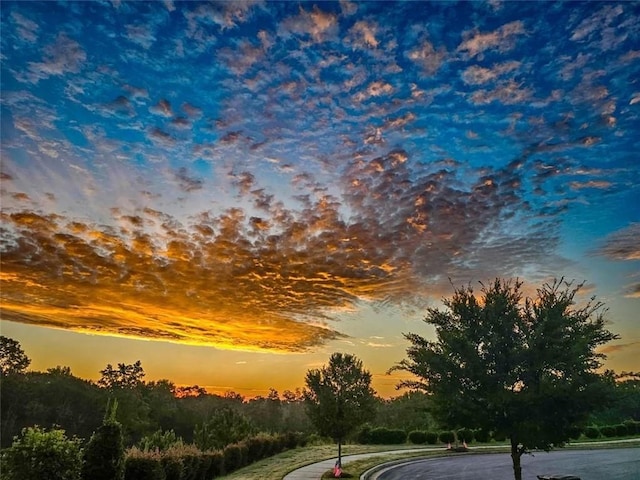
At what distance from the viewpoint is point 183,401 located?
277 ft

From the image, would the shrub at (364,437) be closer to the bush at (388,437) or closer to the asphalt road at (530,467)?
the bush at (388,437)

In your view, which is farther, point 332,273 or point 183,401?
point 183,401

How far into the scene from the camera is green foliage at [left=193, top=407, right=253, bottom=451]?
4174cm

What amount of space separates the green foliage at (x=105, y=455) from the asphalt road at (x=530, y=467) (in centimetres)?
1480

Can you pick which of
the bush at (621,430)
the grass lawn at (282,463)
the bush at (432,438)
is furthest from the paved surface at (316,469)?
the bush at (621,430)

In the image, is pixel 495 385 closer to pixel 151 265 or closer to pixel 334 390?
pixel 334 390

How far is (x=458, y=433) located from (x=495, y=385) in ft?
114

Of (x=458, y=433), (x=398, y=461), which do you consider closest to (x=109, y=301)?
(x=398, y=461)

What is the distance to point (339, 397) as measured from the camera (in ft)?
85.3

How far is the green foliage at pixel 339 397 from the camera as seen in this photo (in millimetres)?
25656

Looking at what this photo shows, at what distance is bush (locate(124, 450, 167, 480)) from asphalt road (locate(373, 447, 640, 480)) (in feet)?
39.7

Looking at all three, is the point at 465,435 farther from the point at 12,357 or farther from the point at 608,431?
the point at 12,357

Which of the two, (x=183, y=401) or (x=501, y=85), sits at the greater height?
(x=501, y=85)

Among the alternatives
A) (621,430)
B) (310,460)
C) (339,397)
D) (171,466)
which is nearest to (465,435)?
(621,430)
